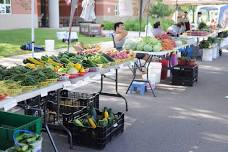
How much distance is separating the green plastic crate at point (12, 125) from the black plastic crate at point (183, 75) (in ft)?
16.8

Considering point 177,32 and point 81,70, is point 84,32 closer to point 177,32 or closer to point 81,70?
point 177,32

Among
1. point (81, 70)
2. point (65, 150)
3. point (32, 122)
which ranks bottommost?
point (65, 150)

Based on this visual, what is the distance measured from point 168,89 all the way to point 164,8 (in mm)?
30040

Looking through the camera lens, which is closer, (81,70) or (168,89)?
(81,70)

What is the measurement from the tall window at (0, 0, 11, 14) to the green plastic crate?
20.8 m

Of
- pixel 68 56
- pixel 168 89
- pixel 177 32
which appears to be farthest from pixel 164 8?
pixel 68 56

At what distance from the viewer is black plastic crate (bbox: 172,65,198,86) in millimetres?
8211

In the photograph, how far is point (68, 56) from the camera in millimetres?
5465

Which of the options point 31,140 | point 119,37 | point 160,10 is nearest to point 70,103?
point 31,140

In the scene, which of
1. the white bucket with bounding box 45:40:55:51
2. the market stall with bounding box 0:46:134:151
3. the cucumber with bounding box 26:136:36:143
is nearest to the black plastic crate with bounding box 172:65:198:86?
the market stall with bounding box 0:46:134:151

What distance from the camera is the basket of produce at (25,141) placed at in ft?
10.9

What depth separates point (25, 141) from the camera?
11.1 ft

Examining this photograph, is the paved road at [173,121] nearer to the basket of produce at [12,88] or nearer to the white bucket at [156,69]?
the white bucket at [156,69]

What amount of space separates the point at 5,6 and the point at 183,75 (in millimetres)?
18261
